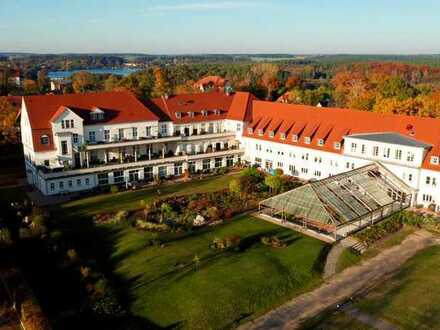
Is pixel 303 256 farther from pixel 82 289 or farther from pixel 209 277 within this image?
pixel 82 289

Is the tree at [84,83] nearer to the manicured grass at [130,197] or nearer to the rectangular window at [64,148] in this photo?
the rectangular window at [64,148]

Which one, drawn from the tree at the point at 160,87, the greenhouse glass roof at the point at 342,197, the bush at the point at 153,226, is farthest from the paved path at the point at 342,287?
the tree at the point at 160,87

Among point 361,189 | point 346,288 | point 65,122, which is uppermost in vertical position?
point 65,122

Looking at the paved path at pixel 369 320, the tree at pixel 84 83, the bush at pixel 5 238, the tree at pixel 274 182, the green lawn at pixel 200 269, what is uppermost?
the tree at pixel 84 83

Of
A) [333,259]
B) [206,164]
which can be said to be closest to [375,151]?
[333,259]

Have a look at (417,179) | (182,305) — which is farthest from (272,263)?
(417,179)

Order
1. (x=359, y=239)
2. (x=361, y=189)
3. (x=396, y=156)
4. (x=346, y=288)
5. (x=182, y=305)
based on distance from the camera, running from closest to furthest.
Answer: (x=182, y=305) < (x=346, y=288) < (x=359, y=239) < (x=361, y=189) < (x=396, y=156)

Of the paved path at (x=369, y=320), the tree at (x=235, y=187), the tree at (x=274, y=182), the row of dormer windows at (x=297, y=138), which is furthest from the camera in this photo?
the row of dormer windows at (x=297, y=138)

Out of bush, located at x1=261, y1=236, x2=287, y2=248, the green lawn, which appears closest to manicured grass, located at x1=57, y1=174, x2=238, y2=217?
the green lawn
